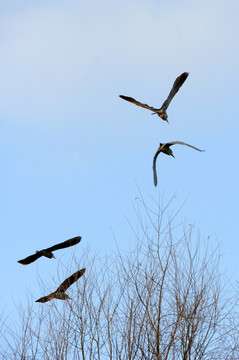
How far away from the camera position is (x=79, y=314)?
815 centimetres

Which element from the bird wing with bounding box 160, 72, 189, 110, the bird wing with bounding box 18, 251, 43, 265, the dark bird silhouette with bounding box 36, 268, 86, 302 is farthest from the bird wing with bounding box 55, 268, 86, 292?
the bird wing with bounding box 160, 72, 189, 110

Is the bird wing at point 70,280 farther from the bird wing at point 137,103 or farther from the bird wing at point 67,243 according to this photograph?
the bird wing at point 137,103

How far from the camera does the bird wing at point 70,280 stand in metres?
8.20

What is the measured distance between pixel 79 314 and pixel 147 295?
100 cm

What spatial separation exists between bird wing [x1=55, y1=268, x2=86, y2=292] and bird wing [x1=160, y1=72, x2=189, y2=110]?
259cm

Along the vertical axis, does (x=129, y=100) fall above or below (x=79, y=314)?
above

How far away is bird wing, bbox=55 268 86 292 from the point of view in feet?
26.9

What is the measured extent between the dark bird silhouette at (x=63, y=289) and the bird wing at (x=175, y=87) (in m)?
2.59

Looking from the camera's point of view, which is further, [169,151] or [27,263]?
[27,263]

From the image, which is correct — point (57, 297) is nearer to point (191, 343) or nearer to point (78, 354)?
point (78, 354)

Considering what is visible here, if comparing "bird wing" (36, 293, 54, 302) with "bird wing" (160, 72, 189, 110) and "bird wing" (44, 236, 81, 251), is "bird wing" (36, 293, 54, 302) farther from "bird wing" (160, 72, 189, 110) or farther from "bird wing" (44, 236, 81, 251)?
"bird wing" (160, 72, 189, 110)

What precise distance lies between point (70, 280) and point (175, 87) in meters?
3.05

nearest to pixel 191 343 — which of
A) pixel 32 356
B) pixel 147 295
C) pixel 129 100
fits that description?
pixel 147 295

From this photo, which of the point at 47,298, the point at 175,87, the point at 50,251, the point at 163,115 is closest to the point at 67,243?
the point at 50,251
